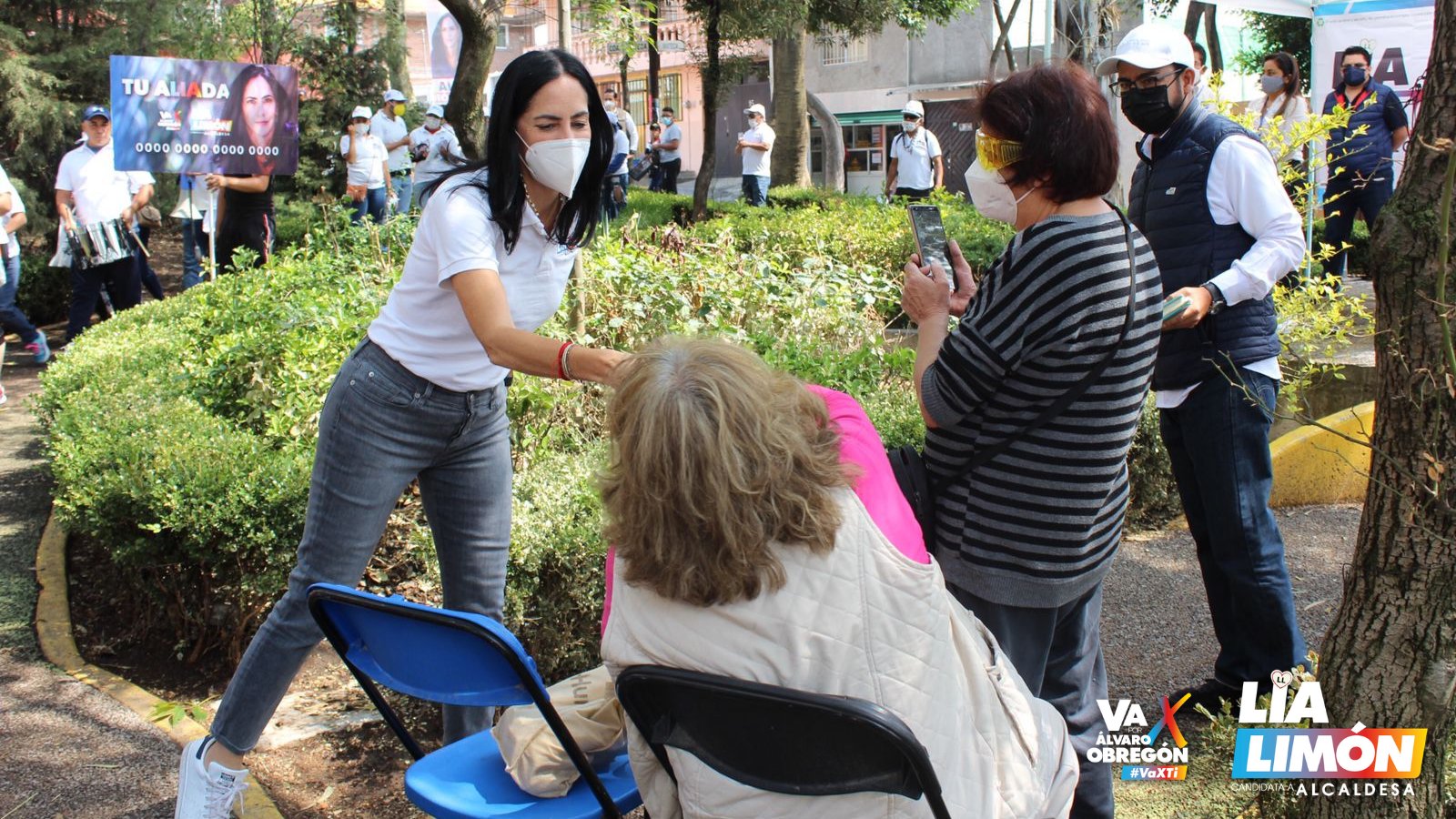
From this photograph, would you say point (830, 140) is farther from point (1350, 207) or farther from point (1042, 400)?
point (1042, 400)

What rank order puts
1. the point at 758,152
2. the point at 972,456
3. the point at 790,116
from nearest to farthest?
the point at 972,456 → the point at 758,152 → the point at 790,116

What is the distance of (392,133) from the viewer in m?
14.0

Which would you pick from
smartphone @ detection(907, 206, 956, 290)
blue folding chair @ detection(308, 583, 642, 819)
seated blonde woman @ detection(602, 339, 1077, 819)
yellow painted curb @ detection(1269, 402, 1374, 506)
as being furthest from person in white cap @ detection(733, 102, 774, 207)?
seated blonde woman @ detection(602, 339, 1077, 819)

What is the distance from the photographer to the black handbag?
221cm

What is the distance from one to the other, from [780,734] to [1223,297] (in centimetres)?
189

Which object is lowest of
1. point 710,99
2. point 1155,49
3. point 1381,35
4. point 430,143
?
point 1155,49

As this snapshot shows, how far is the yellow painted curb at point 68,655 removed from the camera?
119 inches

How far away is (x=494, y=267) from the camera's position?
2.45m

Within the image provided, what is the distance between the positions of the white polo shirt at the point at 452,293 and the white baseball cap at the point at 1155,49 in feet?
5.32

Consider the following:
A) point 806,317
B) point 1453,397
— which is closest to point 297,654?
point 1453,397

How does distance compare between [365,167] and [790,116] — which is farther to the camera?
[790,116]

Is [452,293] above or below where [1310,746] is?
above

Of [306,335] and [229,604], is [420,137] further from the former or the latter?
[229,604]

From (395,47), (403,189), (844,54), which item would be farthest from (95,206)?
(844,54)
